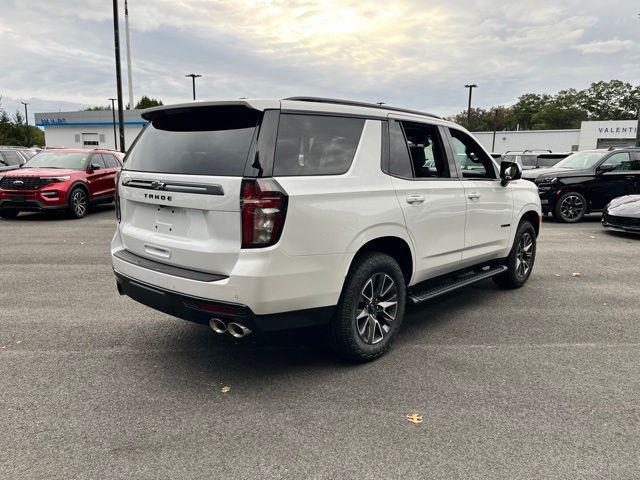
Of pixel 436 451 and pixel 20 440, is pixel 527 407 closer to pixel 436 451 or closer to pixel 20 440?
pixel 436 451

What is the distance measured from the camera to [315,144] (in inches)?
132

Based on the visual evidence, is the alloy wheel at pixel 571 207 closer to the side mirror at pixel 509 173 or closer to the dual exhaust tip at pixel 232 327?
the side mirror at pixel 509 173

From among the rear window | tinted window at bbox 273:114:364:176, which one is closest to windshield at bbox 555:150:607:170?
tinted window at bbox 273:114:364:176

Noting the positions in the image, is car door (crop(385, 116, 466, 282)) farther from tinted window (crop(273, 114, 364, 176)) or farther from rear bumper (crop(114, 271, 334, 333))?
rear bumper (crop(114, 271, 334, 333))

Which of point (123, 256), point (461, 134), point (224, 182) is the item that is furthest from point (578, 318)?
point (123, 256)

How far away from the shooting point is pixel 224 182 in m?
3.01

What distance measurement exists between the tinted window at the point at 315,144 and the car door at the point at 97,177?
35.0 feet

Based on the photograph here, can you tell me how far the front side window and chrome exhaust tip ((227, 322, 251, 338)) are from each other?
12175mm

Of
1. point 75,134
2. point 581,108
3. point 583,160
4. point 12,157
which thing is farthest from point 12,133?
point 581,108

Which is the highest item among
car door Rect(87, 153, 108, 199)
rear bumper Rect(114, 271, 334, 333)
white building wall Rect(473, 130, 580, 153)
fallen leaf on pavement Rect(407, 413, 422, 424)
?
white building wall Rect(473, 130, 580, 153)

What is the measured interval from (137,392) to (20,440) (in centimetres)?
73

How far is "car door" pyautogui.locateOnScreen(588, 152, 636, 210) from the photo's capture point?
12.2m

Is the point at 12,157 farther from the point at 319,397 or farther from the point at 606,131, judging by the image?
the point at 606,131

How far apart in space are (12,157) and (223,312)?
1559cm
